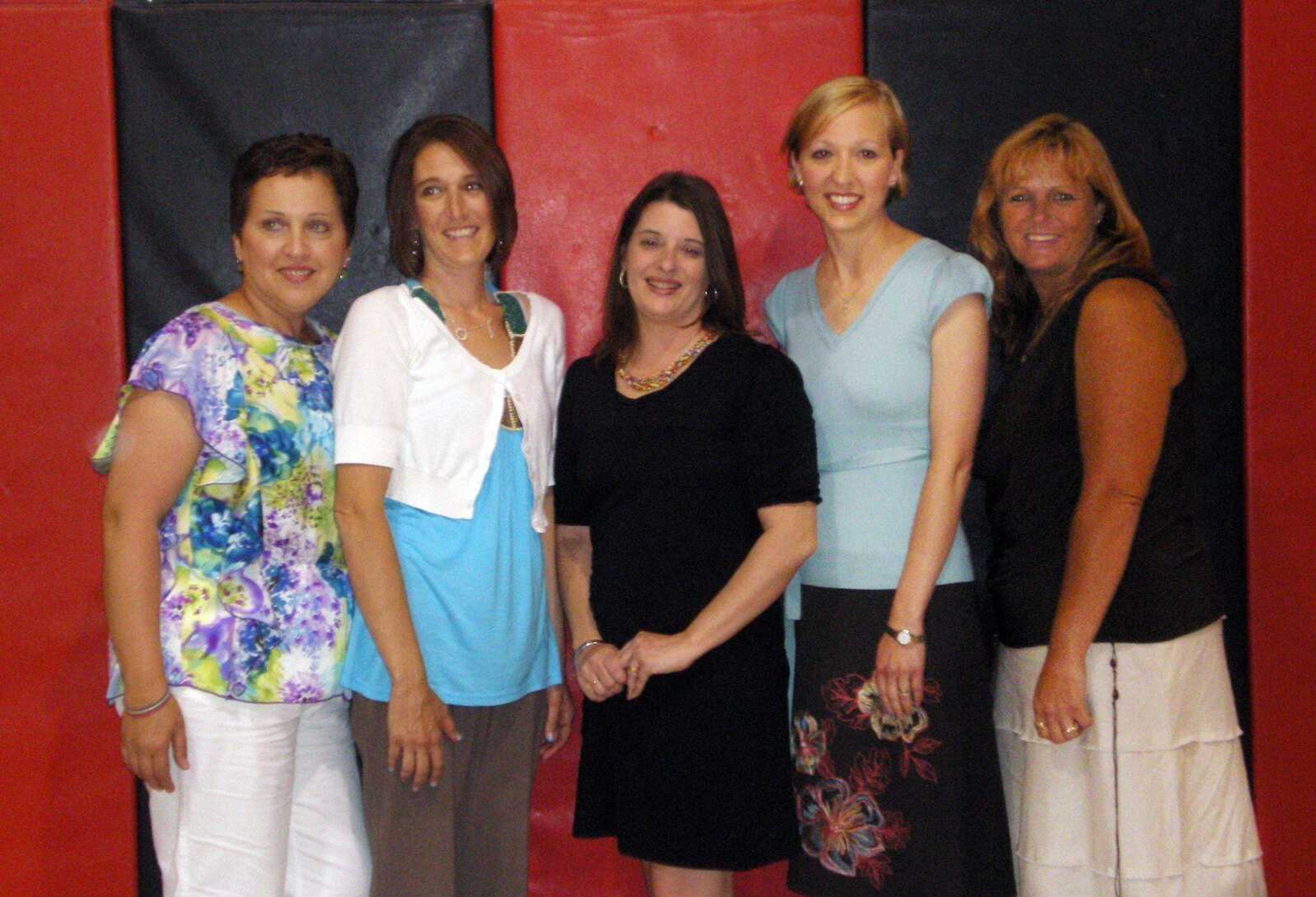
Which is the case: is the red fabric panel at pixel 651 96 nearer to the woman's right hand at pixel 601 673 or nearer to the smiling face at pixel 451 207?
the smiling face at pixel 451 207

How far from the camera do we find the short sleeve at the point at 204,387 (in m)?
1.80

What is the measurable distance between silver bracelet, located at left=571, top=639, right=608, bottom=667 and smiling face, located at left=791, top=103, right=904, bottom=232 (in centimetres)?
82

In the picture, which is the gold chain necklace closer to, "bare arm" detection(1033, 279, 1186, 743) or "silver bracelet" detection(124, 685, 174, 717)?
"bare arm" detection(1033, 279, 1186, 743)

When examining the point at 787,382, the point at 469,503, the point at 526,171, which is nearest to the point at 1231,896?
the point at 787,382

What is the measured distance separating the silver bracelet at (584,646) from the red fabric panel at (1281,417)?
1572 mm

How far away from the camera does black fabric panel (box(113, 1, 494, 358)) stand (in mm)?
2564

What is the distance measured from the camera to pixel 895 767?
1.88 meters

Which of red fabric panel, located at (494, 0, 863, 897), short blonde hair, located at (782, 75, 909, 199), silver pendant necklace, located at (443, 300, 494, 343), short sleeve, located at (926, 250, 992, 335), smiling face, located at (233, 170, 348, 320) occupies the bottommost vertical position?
silver pendant necklace, located at (443, 300, 494, 343)

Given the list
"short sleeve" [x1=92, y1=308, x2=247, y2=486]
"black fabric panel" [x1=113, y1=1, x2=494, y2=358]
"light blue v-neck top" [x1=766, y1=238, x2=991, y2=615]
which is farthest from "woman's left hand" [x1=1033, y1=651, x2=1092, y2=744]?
"black fabric panel" [x1=113, y1=1, x2=494, y2=358]

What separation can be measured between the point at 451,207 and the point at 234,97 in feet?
2.97

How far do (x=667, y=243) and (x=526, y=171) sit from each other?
75 cm

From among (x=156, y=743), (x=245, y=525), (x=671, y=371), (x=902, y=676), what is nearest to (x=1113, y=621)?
(x=902, y=676)

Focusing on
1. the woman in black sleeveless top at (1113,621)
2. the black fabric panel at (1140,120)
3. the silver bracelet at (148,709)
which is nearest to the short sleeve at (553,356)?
the silver bracelet at (148,709)

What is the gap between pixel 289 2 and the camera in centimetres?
259
